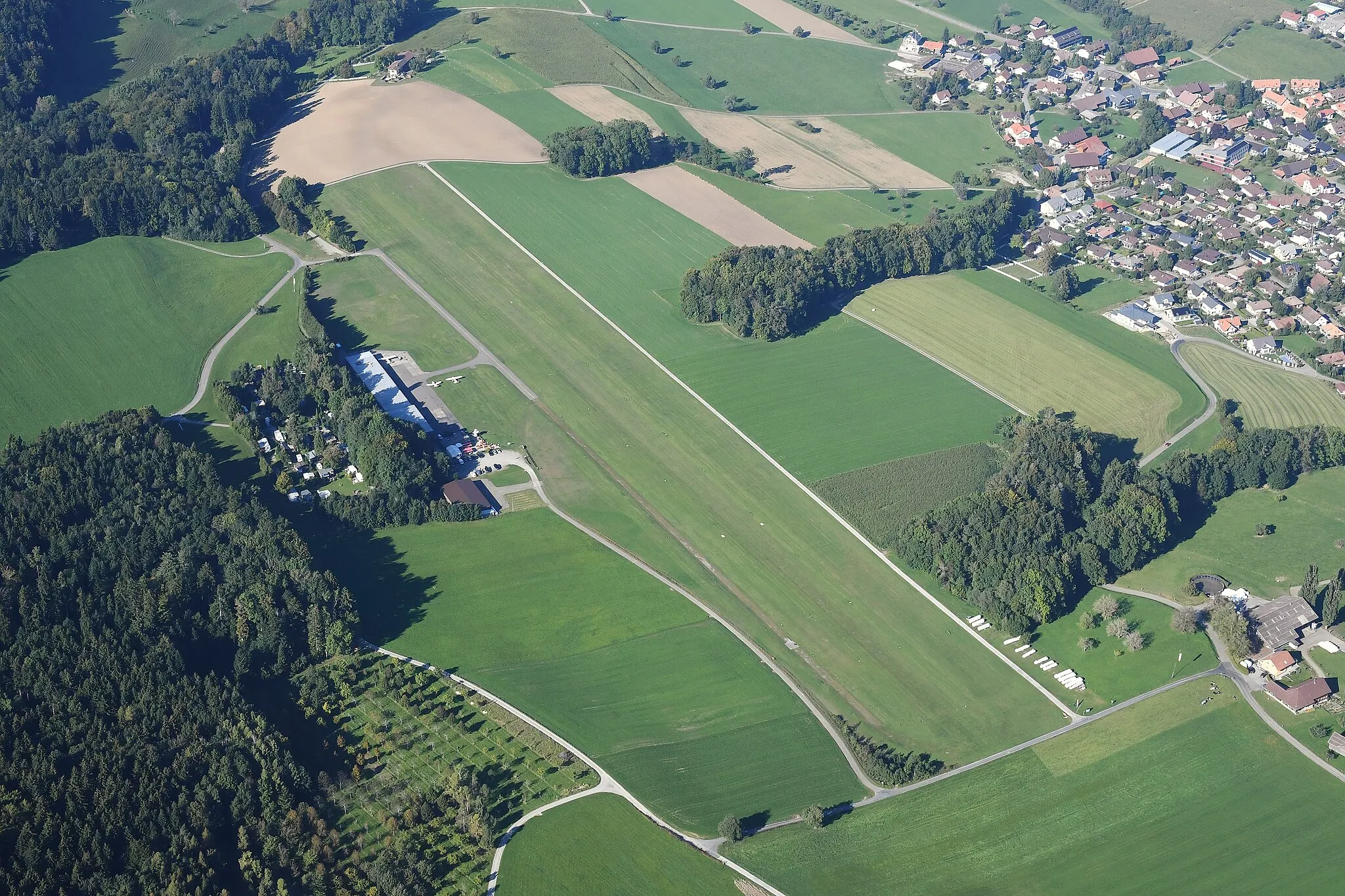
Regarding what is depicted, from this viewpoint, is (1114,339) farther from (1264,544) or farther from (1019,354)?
(1264,544)

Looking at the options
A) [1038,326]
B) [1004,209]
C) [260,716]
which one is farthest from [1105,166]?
[260,716]

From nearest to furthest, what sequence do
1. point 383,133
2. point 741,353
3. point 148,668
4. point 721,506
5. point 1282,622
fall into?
1. point 148,668
2. point 1282,622
3. point 721,506
4. point 741,353
5. point 383,133

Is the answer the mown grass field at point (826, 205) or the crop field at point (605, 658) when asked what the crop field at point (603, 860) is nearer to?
the crop field at point (605, 658)

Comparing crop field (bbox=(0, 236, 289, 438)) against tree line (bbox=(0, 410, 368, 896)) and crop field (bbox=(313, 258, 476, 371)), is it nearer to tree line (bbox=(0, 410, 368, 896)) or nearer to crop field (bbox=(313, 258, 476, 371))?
crop field (bbox=(313, 258, 476, 371))

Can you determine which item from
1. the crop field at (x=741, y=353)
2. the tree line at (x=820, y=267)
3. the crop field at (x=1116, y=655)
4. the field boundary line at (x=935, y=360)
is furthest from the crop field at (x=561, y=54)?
the crop field at (x=1116, y=655)

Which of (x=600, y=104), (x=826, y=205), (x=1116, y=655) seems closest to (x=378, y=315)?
(x=826, y=205)
